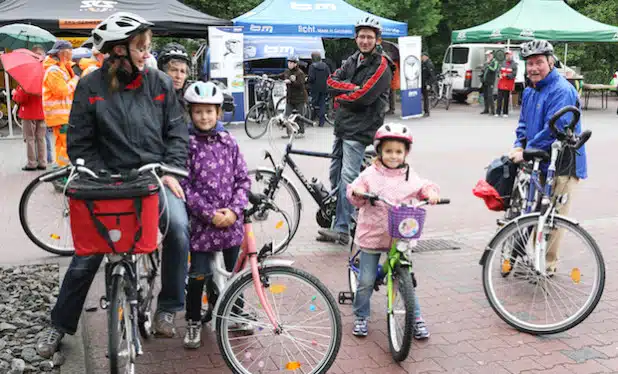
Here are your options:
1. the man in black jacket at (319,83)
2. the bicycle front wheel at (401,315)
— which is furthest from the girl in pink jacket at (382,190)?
the man in black jacket at (319,83)

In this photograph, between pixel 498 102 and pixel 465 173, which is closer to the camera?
pixel 465 173

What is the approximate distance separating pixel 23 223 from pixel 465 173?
23.0 ft

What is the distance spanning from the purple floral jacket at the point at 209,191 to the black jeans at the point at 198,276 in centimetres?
8

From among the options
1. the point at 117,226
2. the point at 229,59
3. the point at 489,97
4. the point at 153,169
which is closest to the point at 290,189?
the point at 153,169

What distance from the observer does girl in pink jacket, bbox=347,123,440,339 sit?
166 inches

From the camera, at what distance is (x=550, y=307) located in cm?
484

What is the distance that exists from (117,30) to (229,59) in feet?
46.6

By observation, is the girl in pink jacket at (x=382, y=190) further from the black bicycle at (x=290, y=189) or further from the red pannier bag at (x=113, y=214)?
the black bicycle at (x=290, y=189)

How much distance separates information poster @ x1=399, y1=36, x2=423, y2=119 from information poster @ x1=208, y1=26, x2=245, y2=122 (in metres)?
4.79

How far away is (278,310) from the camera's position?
363 cm

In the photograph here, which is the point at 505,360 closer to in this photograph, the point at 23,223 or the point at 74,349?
the point at 74,349

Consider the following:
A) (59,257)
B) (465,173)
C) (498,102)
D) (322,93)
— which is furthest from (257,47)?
(59,257)

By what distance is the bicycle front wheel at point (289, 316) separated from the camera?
3613 millimetres

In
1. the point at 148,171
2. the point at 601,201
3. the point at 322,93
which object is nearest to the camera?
the point at 148,171
